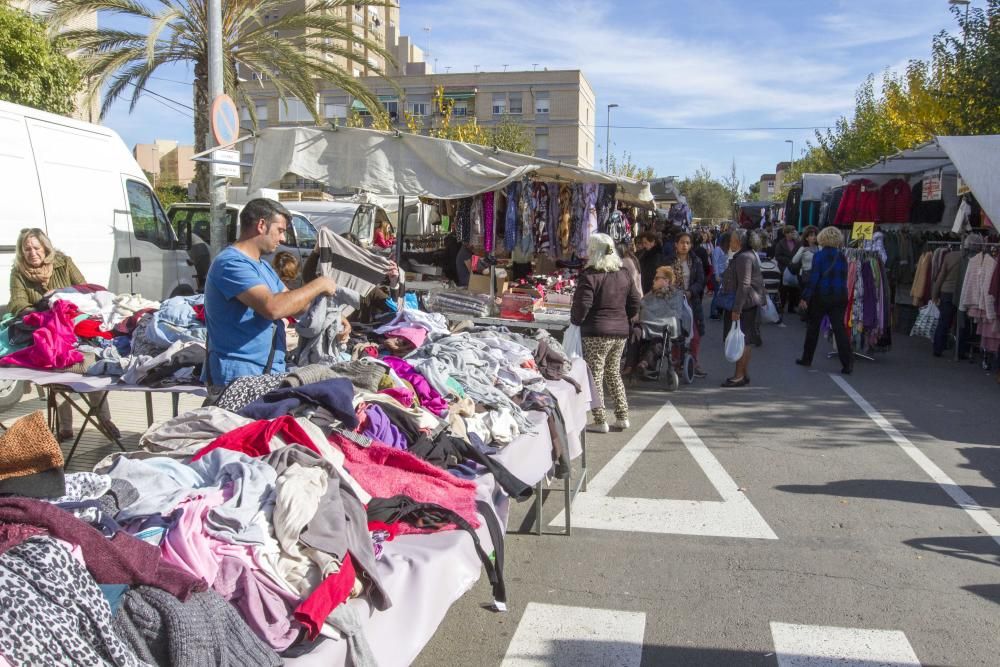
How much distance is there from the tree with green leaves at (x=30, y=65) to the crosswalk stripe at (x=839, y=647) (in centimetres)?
1379

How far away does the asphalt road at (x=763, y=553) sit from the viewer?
396 cm

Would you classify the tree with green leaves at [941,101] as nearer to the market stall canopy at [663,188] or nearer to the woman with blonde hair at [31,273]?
the market stall canopy at [663,188]

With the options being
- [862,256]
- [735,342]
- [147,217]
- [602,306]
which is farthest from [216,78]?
[862,256]

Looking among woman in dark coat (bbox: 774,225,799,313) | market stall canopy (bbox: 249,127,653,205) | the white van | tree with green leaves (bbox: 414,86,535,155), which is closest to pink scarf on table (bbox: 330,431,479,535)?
market stall canopy (bbox: 249,127,653,205)

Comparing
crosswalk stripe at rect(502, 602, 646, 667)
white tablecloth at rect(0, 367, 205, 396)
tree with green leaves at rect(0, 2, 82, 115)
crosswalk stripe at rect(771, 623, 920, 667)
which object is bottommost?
crosswalk stripe at rect(502, 602, 646, 667)

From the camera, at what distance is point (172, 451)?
297 centimetres

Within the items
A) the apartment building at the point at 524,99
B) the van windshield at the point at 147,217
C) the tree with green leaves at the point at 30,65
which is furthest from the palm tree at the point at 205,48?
Answer: the apartment building at the point at 524,99

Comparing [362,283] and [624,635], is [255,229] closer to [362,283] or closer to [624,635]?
[362,283]

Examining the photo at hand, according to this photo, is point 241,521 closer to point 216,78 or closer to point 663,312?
point 663,312

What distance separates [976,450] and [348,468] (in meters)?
6.64

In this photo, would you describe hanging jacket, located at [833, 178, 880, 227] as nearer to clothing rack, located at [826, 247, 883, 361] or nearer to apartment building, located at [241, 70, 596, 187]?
clothing rack, located at [826, 247, 883, 361]

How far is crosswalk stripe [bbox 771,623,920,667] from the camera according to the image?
3766 mm

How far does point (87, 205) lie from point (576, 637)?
25.8ft

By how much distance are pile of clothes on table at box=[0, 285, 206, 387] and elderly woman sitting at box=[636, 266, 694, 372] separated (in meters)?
5.47
